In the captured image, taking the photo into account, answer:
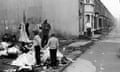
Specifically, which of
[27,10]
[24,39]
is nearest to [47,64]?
[24,39]

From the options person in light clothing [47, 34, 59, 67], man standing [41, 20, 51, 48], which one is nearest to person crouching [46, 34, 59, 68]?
person in light clothing [47, 34, 59, 67]

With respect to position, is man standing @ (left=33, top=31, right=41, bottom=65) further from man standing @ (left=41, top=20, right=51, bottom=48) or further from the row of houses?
the row of houses

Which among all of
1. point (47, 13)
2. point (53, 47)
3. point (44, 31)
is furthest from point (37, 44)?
point (47, 13)

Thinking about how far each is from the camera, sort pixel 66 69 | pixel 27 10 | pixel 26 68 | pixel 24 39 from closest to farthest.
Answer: pixel 26 68 < pixel 66 69 < pixel 24 39 < pixel 27 10

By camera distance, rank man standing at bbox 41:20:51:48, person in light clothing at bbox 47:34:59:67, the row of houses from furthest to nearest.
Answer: the row of houses → man standing at bbox 41:20:51:48 → person in light clothing at bbox 47:34:59:67

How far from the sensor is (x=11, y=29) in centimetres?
2639

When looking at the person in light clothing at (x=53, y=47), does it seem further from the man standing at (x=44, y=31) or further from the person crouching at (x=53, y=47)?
the man standing at (x=44, y=31)

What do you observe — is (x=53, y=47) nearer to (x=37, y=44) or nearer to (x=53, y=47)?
(x=53, y=47)

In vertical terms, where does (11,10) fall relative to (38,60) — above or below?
above

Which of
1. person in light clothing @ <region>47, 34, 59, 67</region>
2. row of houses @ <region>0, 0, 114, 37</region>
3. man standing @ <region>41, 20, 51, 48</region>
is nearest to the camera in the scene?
person in light clothing @ <region>47, 34, 59, 67</region>

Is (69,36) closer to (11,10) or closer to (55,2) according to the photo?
(55,2)

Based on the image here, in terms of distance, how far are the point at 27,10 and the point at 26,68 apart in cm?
1683

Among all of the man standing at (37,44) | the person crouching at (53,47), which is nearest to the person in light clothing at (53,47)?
the person crouching at (53,47)

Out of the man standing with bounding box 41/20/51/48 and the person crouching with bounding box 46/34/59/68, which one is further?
the man standing with bounding box 41/20/51/48
